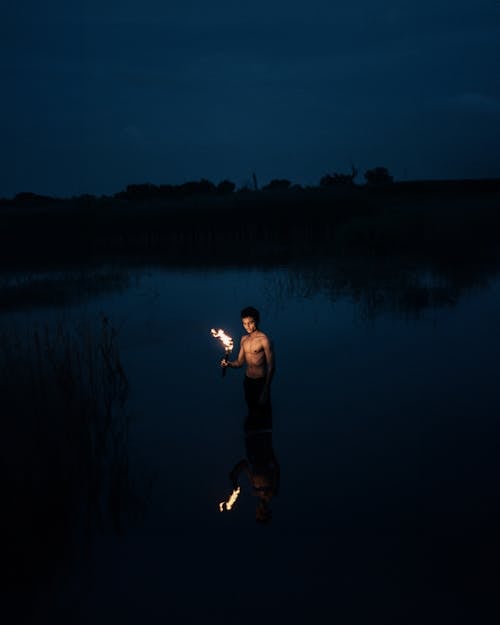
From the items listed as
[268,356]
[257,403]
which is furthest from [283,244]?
[268,356]

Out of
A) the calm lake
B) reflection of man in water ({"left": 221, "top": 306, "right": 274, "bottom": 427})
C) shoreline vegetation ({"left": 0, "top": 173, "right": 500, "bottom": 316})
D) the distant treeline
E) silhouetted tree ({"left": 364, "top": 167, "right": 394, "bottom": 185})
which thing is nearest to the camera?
the calm lake

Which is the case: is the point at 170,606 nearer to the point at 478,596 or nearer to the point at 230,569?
the point at 230,569

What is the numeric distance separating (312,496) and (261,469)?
2.94ft

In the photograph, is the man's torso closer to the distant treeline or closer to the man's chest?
the man's chest

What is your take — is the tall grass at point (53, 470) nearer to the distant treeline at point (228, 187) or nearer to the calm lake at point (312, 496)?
the calm lake at point (312, 496)

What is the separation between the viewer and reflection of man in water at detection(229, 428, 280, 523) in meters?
6.35

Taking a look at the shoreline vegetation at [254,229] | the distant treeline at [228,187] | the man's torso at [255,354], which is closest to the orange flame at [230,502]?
the man's torso at [255,354]

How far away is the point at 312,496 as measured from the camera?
21.0 ft

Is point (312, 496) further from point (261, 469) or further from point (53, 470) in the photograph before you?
point (53, 470)

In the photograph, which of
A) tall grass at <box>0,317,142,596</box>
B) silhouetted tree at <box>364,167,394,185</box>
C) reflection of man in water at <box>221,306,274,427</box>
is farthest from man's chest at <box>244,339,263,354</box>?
silhouetted tree at <box>364,167,394,185</box>

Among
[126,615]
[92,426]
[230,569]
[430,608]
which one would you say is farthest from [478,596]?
[92,426]

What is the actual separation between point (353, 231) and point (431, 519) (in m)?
23.2

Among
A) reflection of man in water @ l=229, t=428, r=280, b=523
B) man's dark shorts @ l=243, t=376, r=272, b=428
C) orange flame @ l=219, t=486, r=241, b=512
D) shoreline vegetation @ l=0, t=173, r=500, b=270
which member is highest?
shoreline vegetation @ l=0, t=173, r=500, b=270

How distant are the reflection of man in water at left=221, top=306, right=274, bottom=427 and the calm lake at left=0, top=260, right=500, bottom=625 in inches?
20.9
